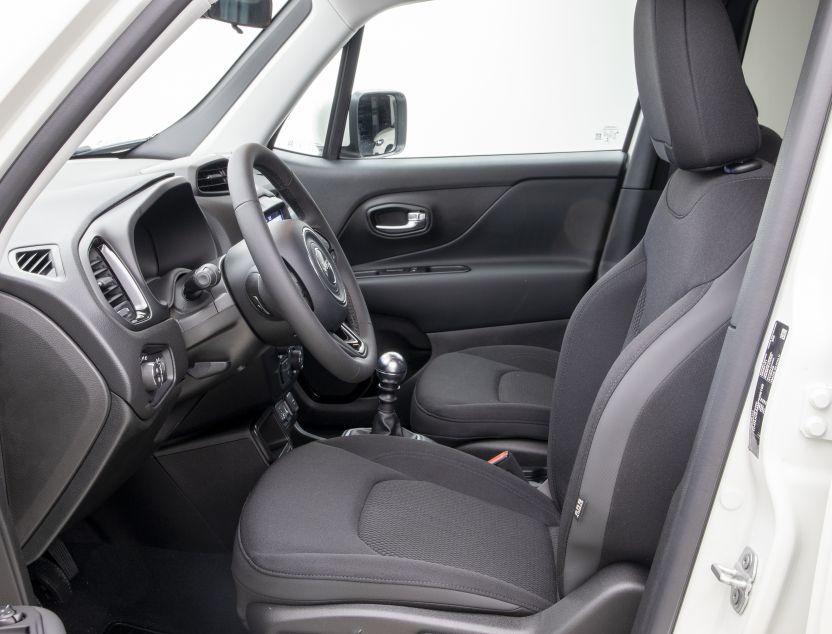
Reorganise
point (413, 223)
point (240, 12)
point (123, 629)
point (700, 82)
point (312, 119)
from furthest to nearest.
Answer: point (413, 223) < point (312, 119) < point (123, 629) < point (240, 12) < point (700, 82)

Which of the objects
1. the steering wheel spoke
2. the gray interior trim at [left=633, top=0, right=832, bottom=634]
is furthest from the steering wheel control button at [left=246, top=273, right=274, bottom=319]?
the gray interior trim at [left=633, top=0, right=832, bottom=634]

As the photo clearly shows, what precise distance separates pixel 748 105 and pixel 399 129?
57.4 inches

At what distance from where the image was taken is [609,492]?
43.6 inches

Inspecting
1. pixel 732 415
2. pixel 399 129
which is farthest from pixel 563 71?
pixel 732 415

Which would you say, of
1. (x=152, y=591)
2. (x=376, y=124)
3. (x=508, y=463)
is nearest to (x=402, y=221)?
(x=376, y=124)

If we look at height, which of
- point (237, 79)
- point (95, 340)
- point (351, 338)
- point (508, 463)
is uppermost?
point (237, 79)

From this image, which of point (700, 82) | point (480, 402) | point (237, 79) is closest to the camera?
point (700, 82)

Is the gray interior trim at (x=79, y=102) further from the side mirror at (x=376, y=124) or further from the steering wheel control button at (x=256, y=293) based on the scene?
the side mirror at (x=376, y=124)

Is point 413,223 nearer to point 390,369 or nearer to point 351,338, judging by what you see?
point 390,369

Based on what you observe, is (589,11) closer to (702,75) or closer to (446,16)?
(446,16)

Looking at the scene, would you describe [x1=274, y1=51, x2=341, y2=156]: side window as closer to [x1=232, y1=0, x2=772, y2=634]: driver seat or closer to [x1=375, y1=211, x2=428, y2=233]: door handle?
[x1=375, y1=211, x2=428, y2=233]: door handle

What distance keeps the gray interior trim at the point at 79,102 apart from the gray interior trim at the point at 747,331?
2.14 ft

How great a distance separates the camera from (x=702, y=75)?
1.07 meters

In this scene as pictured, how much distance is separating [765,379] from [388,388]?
1.19 meters
